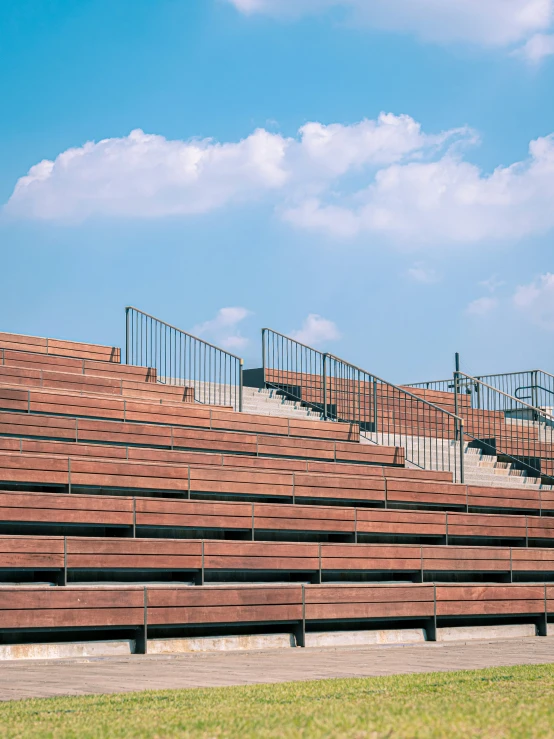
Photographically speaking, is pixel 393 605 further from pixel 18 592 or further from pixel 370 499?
pixel 18 592

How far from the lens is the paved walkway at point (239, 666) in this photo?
616 centimetres

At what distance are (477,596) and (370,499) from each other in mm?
1846

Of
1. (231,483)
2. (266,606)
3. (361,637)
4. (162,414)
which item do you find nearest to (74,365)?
(162,414)

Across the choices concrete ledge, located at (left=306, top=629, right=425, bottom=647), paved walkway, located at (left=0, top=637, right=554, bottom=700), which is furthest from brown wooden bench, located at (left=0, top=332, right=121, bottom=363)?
paved walkway, located at (left=0, top=637, right=554, bottom=700)

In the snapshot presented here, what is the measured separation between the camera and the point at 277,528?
1045cm

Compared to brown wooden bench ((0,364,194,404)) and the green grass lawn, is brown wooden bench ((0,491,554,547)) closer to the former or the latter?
brown wooden bench ((0,364,194,404))


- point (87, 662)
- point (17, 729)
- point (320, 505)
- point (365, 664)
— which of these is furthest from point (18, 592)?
point (320, 505)

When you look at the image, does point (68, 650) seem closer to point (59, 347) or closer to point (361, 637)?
point (361, 637)

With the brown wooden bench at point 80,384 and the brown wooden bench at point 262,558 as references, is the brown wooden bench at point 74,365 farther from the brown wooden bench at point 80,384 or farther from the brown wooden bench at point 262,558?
the brown wooden bench at point 262,558

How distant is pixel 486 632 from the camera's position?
10922 mm

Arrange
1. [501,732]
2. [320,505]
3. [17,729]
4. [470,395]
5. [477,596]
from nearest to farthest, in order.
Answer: [501,732] < [17,729] < [477,596] < [320,505] < [470,395]

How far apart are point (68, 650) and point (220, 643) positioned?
1477 mm

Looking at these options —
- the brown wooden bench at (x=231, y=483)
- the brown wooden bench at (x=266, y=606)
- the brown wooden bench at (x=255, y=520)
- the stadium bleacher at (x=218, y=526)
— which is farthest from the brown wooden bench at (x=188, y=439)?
the brown wooden bench at (x=266, y=606)

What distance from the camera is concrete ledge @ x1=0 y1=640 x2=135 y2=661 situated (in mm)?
7852
